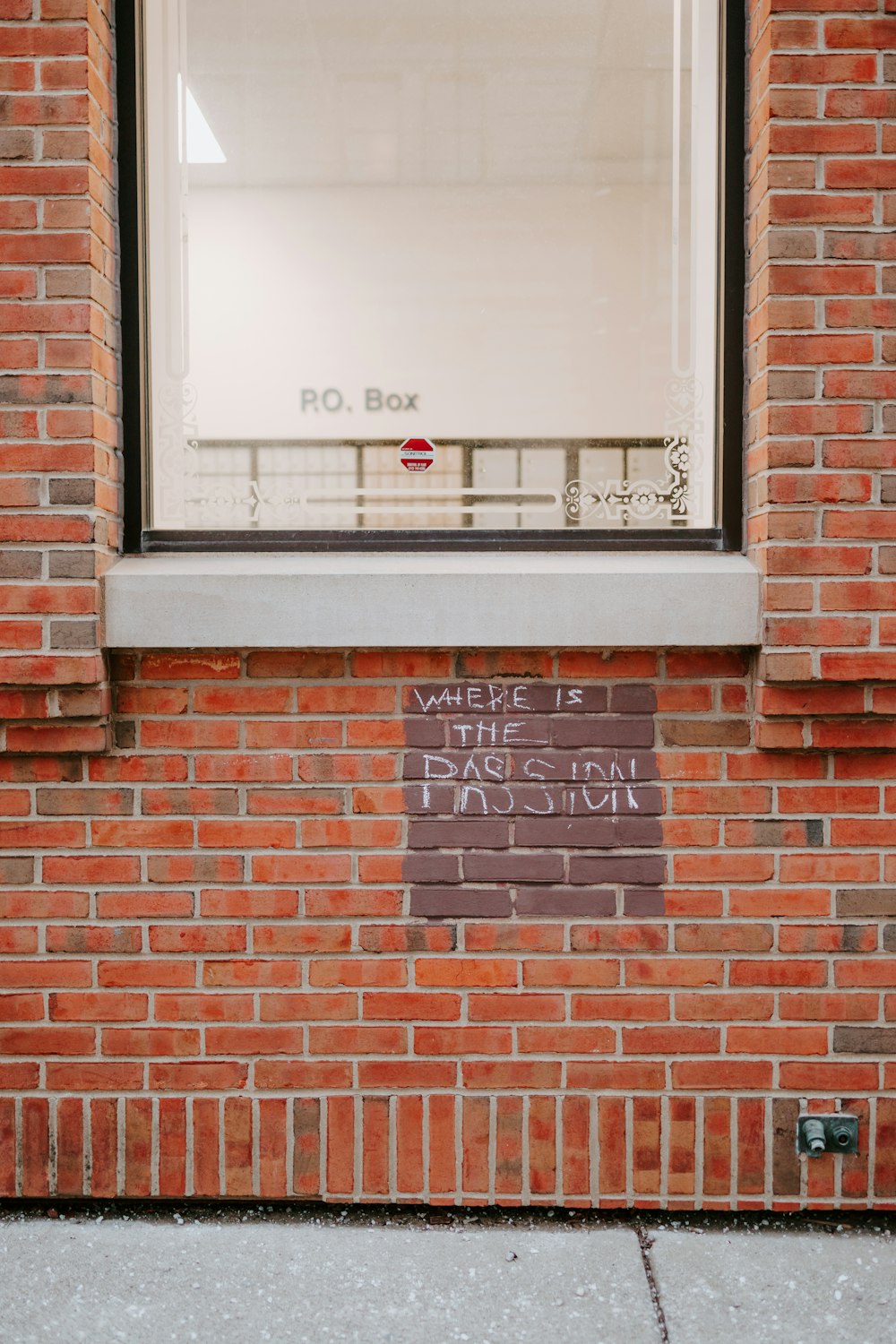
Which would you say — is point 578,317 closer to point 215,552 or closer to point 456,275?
point 456,275

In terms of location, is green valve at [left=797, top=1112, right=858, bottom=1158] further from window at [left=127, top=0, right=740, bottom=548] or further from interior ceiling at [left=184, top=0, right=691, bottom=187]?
interior ceiling at [left=184, top=0, right=691, bottom=187]

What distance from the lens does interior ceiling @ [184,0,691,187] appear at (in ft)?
8.74

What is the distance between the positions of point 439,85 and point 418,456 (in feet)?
Result: 3.38

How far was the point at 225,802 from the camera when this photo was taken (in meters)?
2.56

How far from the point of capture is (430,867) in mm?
2551

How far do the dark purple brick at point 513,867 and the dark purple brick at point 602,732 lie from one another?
0.31 m

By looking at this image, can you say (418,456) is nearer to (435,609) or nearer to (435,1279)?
(435,609)

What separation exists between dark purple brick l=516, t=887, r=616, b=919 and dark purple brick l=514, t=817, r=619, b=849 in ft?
0.39

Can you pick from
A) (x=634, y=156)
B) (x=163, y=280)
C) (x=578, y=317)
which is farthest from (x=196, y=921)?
(x=634, y=156)

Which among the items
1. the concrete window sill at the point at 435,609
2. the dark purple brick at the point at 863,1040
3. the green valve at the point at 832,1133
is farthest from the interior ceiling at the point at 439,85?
the green valve at the point at 832,1133

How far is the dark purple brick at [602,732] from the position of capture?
2.54 meters

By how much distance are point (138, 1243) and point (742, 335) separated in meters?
2.85

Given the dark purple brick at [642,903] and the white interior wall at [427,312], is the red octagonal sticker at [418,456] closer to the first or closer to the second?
the white interior wall at [427,312]

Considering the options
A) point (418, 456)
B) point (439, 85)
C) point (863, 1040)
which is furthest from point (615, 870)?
point (439, 85)
